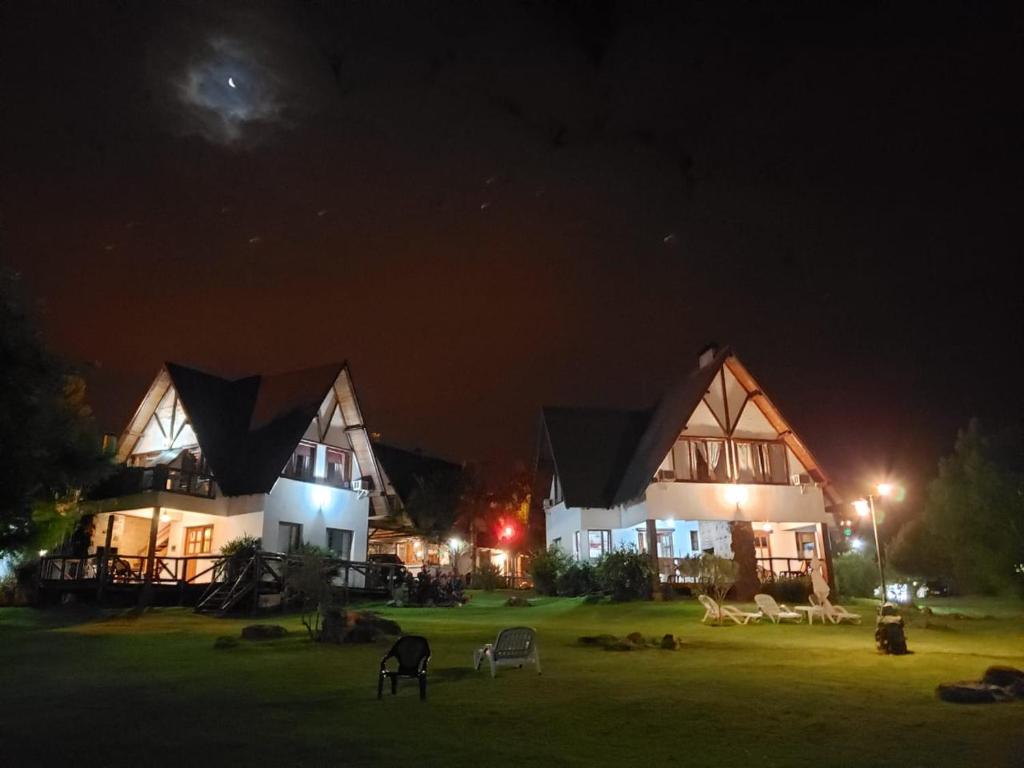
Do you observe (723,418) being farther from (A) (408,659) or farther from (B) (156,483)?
(A) (408,659)

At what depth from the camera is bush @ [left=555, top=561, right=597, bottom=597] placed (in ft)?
106

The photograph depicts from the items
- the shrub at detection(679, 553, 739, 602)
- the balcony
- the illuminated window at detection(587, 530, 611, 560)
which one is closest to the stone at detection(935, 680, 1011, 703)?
the shrub at detection(679, 553, 739, 602)

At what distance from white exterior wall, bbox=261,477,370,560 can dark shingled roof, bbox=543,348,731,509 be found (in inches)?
366

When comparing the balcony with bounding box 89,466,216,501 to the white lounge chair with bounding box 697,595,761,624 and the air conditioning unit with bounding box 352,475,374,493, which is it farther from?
the white lounge chair with bounding box 697,595,761,624

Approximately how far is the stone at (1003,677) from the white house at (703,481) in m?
21.7

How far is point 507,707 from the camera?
9047mm

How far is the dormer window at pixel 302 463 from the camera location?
32.2 meters

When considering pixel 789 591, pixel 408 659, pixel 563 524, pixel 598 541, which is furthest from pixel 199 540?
pixel 408 659

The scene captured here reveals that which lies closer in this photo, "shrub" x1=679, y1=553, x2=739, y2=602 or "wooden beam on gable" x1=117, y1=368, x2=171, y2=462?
"shrub" x1=679, y1=553, x2=739, y2=602

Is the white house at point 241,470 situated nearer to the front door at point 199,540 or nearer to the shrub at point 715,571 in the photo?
the front door at point 199,540

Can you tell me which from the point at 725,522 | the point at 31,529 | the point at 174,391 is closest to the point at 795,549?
the point at 725,522

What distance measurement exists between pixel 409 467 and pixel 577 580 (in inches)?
746

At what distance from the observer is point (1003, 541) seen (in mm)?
37656

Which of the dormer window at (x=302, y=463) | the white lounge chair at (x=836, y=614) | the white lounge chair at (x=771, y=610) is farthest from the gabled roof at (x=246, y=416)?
the white lounge chair at (x=836, y=614)
